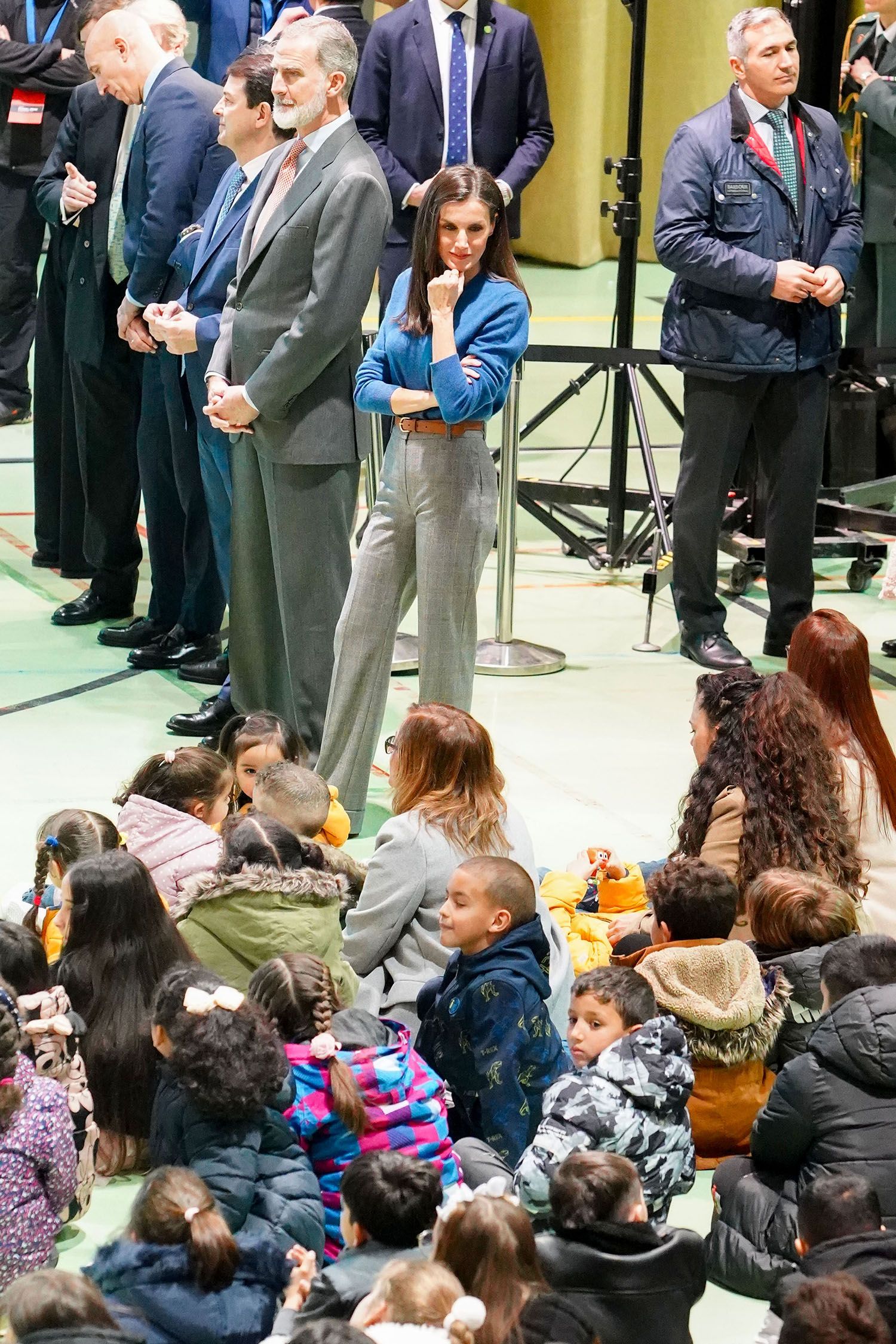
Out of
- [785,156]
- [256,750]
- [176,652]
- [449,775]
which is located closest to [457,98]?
[785,156]

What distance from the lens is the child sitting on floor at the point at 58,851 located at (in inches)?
157

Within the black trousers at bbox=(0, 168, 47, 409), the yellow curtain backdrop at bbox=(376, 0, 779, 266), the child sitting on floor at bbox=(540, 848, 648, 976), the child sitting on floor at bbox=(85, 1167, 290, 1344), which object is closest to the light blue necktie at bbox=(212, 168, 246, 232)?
the child sitting on floor at bbox=(540, 848, 648, 976)

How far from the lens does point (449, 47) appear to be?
687 cm

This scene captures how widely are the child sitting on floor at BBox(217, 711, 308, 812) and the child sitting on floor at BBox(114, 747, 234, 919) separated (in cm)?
22

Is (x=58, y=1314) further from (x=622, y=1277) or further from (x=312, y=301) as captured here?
(x=312, y=301)

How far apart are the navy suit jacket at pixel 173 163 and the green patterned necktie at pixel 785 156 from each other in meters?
1.83

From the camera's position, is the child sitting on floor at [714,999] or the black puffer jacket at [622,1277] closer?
the black puffer jacket at [622,1277]

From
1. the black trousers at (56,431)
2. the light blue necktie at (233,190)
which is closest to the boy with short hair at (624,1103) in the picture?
the light blue necktie at (233,190)

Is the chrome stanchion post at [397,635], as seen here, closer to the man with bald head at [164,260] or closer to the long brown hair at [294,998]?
the man with bald head at [164,260]

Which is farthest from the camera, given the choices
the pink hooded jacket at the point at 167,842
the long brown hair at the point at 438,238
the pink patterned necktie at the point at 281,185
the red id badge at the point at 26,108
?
the red id badge at the point at 26,108

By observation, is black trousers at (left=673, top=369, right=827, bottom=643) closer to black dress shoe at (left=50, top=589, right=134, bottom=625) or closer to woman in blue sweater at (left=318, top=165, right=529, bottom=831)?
woman in blue sweater at (left=318, top=165, right=529, bottom=831)

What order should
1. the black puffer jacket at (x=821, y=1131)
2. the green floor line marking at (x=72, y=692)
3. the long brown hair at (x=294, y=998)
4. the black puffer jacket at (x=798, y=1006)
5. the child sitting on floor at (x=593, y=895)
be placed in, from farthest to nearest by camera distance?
the green floor line marking at (x=72, y=692)
the child sitting on floor at (x=593, y=895)
the black puffer jacket at (x=798, y=1006)
the long brown hair at (x=294, y=998)
the black puffer jacket at (x=821, y=1131)

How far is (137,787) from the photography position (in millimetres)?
4391

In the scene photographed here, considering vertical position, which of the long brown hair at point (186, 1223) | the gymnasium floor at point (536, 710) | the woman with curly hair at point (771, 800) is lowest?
the gymnasium floor at point (536, 710)
